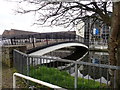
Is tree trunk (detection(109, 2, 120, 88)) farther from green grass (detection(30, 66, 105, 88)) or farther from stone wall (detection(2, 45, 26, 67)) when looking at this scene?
stone wall (detection(2, 45, 26, 67))

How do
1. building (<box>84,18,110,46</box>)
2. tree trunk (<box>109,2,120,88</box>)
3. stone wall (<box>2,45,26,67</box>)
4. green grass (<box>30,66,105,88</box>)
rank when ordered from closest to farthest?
1. green grass (<box>30,66,105,88</box>)
2. tree trunk (<box>109,2,120,88</box>)
3. stone wall (<box>2,45,26,67</box>)
4. building (<box>84,18,110,46</box>)

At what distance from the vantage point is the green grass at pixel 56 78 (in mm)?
3940

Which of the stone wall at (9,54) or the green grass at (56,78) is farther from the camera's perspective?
the stone wall at (9,54)

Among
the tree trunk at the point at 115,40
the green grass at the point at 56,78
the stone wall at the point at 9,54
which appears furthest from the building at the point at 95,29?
the green grass at the point at 56,78

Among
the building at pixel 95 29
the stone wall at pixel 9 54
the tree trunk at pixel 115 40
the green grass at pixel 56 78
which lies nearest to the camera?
the green grass at pixel 56 78

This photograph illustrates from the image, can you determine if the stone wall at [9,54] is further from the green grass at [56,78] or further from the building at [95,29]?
the building at [95,29]

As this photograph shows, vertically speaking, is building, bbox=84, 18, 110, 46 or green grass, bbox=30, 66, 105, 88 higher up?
building, bbox=84, 18, 110, 46

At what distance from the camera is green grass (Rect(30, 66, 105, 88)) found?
394cm

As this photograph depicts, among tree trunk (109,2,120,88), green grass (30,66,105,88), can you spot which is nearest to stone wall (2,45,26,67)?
green grass (30,66,105,88)

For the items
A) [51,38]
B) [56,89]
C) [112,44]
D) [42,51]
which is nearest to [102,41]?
[51,38]

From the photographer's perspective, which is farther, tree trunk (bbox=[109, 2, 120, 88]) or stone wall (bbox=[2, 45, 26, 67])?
stone wall (bbox=[2, 45, 26, 67])

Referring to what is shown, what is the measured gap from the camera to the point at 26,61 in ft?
15.1

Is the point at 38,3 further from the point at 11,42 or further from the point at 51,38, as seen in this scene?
the point at 51,38

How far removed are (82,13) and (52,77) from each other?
3.59 metres
